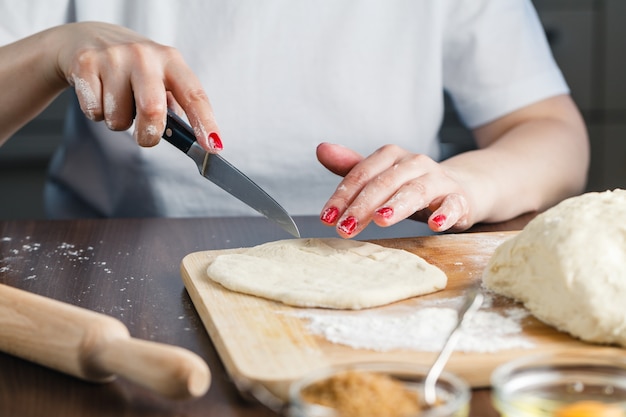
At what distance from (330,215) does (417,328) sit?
0.30 meters

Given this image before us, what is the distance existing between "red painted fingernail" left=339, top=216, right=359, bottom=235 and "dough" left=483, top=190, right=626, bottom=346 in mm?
182

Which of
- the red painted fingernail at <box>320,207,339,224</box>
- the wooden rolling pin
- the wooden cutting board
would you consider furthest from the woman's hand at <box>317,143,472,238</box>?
the wooden rolling pin

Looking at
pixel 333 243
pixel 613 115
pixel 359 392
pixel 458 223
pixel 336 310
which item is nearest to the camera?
pixel 359 392

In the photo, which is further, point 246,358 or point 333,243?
point 333,243

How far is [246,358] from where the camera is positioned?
2.30ft

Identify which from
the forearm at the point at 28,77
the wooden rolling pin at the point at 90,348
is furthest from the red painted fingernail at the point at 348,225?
the forearm at the point at 28,77

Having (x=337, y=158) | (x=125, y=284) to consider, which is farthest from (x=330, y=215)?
(x=125, y=284)

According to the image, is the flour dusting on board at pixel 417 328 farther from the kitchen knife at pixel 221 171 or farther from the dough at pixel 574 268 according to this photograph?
the kitchen knife at pixel 221 171

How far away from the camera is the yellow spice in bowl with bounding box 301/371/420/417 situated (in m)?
0.53

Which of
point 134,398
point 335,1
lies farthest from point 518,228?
point 134,398

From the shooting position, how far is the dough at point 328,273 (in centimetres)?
84

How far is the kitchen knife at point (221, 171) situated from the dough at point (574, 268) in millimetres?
303

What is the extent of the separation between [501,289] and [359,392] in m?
0.38

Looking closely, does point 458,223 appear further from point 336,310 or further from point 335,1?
point 335,1
